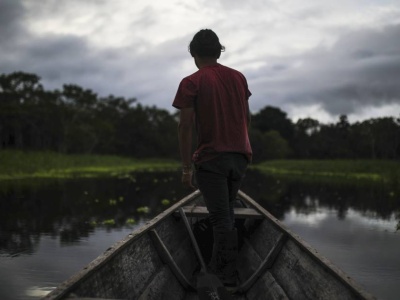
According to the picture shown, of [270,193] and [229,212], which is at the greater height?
[229,212]

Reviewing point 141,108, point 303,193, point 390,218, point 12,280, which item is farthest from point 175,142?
point 12,280

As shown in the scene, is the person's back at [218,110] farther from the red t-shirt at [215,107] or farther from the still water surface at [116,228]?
the still water surface at [116,228]

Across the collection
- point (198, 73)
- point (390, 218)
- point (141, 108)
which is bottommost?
point (390, 218)

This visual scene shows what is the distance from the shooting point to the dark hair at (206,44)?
3.22 m


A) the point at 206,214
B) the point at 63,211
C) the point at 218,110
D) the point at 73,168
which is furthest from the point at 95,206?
the point at 73,168

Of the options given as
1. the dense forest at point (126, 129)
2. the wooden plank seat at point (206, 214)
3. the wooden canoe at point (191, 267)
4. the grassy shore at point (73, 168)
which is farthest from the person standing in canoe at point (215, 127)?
the dense forest at point (126, 129)

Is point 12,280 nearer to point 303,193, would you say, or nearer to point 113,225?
point 113,225

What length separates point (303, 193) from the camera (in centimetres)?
1759

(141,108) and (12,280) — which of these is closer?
(12,280)

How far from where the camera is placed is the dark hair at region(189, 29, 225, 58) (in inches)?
127

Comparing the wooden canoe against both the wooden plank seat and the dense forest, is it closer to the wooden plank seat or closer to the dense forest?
the wooden plank seat

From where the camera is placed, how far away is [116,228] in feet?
29.8

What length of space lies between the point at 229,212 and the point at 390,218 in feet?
31.5

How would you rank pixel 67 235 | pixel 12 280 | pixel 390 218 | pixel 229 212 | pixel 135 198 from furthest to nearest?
1. pixel 135 198
2. pixel 390 218
3. pixel 67 235
4. pixel 12 280
5. pixel 229 212
